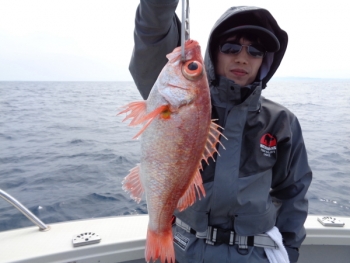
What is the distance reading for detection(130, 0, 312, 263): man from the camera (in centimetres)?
224

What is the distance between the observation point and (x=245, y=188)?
2.29 m

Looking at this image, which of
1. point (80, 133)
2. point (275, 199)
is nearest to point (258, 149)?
point (275, 199)

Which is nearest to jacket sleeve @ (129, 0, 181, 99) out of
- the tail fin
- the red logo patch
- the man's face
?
the man's face

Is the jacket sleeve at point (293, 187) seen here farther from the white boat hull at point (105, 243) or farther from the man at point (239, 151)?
the white boat hull at point (105, 243)

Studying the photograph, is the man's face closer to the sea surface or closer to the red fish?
the red fish

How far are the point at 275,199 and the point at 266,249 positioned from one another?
58 cm

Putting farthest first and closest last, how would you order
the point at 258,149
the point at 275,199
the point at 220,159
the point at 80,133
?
the point at 80,133 < the point at 275,199 < the point at 258,149 < the point at 220,159

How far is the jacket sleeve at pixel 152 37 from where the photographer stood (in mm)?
1948

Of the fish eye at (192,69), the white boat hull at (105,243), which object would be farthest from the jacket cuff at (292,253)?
the fish eye at (192,69)

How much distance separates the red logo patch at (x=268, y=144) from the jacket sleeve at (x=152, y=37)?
3.46ft

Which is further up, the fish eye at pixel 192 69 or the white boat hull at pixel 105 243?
the fish eye at pixel 192 69

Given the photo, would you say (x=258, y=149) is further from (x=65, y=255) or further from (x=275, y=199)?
(x=65, y=255)

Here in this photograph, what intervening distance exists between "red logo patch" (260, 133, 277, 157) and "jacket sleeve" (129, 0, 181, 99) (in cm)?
105

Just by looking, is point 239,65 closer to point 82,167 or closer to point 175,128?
point 175,128
